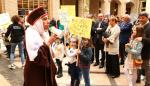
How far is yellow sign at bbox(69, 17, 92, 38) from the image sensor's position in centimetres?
780

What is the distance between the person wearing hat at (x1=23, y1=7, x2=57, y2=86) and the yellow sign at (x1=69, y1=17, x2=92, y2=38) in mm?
2981

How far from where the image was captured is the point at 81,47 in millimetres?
7461

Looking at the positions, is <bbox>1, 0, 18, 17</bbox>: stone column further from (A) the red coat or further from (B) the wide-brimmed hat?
(A) the red coat

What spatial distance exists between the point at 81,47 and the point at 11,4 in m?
14.4

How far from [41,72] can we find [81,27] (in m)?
3.27

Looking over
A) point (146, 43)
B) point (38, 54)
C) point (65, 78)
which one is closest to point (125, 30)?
point (65, 78)

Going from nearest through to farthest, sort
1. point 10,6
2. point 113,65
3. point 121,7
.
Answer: point 113,65, point 10,6, point 121,7

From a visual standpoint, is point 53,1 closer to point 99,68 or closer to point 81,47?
point 99,68

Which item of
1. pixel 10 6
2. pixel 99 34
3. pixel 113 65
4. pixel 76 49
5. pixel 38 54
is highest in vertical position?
pixel 10 6

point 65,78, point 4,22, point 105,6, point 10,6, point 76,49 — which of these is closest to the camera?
point 76,49

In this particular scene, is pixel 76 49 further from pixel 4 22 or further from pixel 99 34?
Answer: pixel 4 22

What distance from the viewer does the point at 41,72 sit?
15.6 ft

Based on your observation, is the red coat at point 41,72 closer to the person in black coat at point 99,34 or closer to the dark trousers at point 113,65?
the dark trousers at point 113,65

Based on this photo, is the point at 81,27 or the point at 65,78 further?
the point at 65,78
